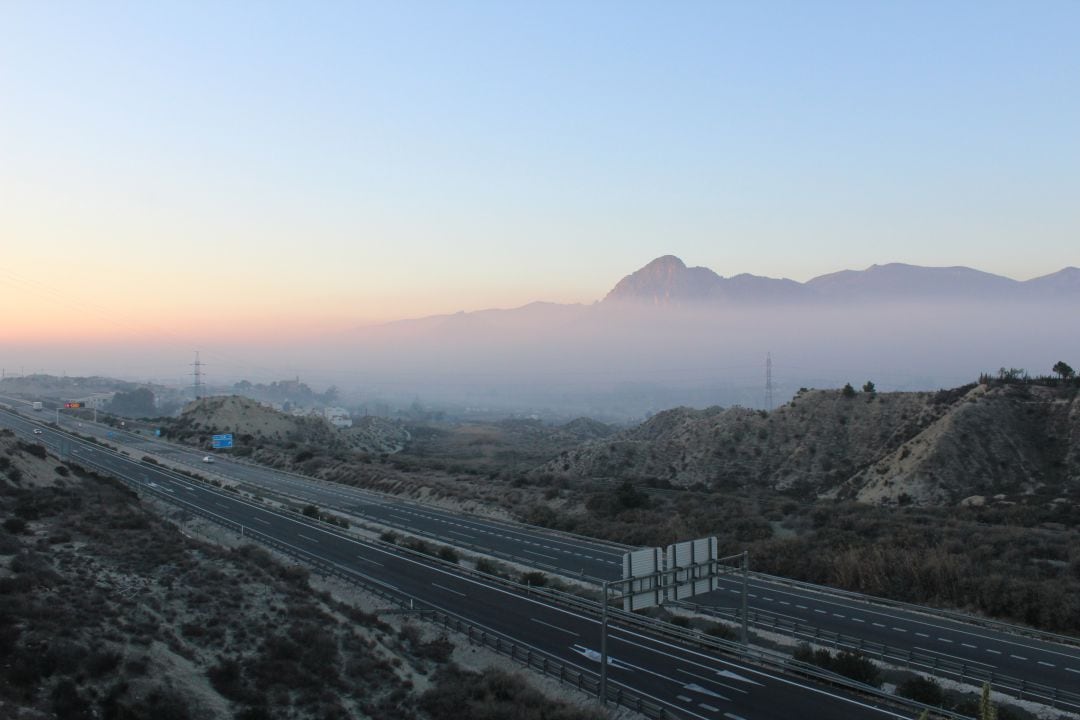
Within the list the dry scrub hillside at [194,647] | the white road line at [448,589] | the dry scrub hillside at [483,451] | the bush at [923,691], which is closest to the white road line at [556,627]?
the dry scrub hillside at [194,647]

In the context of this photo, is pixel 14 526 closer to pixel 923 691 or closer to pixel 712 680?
pixel 712 680

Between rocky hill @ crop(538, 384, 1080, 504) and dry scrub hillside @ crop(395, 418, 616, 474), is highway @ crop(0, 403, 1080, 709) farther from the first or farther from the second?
dry scrub hillside @ crop(395, 418, 616, 474)

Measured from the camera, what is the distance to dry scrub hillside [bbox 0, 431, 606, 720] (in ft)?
61.9

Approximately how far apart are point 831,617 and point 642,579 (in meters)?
12.2

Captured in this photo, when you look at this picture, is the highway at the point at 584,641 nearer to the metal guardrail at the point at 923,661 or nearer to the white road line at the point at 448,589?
the white road line at the point at 448,589

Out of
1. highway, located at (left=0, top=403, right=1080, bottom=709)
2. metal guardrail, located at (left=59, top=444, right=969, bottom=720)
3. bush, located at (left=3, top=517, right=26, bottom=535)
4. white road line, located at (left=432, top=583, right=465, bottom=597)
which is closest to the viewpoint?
metal guardrail, located at (left=59, top=444, right=969, bottom=720)

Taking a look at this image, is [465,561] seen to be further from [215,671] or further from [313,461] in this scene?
[313,461]

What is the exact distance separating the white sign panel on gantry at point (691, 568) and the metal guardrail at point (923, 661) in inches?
189

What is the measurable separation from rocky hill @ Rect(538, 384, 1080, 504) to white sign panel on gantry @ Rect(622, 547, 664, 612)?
43.6 meters

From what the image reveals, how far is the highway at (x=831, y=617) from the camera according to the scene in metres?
26.5

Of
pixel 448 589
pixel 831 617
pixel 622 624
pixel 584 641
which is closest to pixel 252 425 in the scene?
pixel 448 589

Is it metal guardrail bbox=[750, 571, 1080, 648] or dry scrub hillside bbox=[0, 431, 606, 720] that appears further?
metal guardrail bbox=[750, 571, 1080, 648]

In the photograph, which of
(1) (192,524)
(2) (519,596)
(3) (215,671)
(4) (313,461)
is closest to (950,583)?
(2) (519,596)

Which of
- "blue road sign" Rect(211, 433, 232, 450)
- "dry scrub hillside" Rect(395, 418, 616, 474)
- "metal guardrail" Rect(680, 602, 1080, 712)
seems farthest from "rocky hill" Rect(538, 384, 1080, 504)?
"blue road sign" Rect(211, 433, 232, 450)
